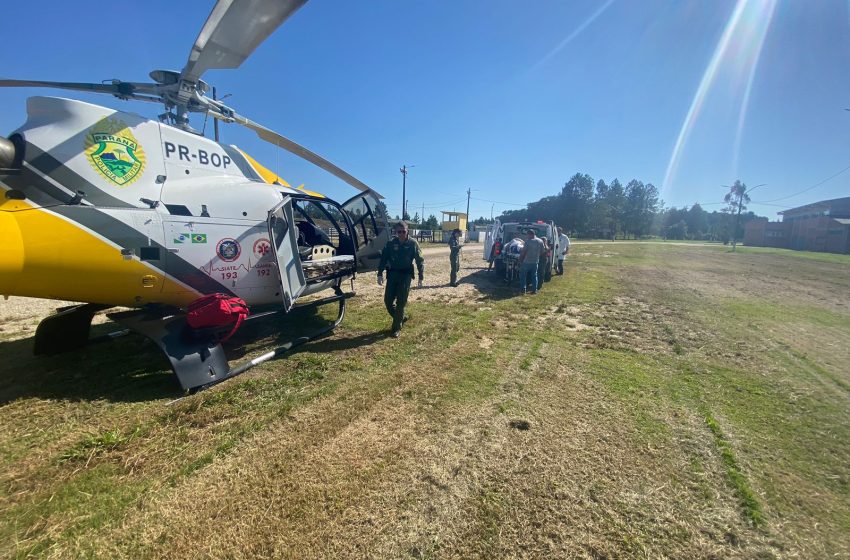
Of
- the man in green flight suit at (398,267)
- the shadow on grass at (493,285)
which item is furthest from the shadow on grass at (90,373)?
the shadow on grass at (493,285)

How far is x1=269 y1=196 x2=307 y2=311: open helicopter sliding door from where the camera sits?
4.55m

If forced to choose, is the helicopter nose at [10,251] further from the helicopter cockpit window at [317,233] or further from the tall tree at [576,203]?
the tall tree at [576,203]

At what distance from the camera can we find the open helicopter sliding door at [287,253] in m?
4.55

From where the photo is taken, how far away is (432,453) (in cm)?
275

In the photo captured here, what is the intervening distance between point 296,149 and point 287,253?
2232mm

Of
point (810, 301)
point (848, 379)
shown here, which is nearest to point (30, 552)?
point (848, 379)

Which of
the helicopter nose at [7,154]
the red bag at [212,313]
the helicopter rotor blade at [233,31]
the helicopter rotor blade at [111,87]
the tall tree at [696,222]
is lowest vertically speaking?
the red bag at [212,313]

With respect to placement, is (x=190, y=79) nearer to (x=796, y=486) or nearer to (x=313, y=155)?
(x=313, y=155)

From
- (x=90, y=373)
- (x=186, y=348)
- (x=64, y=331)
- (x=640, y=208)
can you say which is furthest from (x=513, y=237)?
(x=640, y=208)

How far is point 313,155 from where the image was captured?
6.04 m

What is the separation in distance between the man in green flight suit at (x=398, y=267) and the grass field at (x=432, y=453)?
794 mm

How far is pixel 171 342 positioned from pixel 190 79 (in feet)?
10.4

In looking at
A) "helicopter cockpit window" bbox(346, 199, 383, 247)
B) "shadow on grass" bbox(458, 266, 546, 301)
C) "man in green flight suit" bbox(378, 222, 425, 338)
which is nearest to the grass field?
"man in green flight suit" bbox(378, 222, 425, 338)

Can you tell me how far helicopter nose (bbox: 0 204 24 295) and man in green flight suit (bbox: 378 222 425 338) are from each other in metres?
4.06
